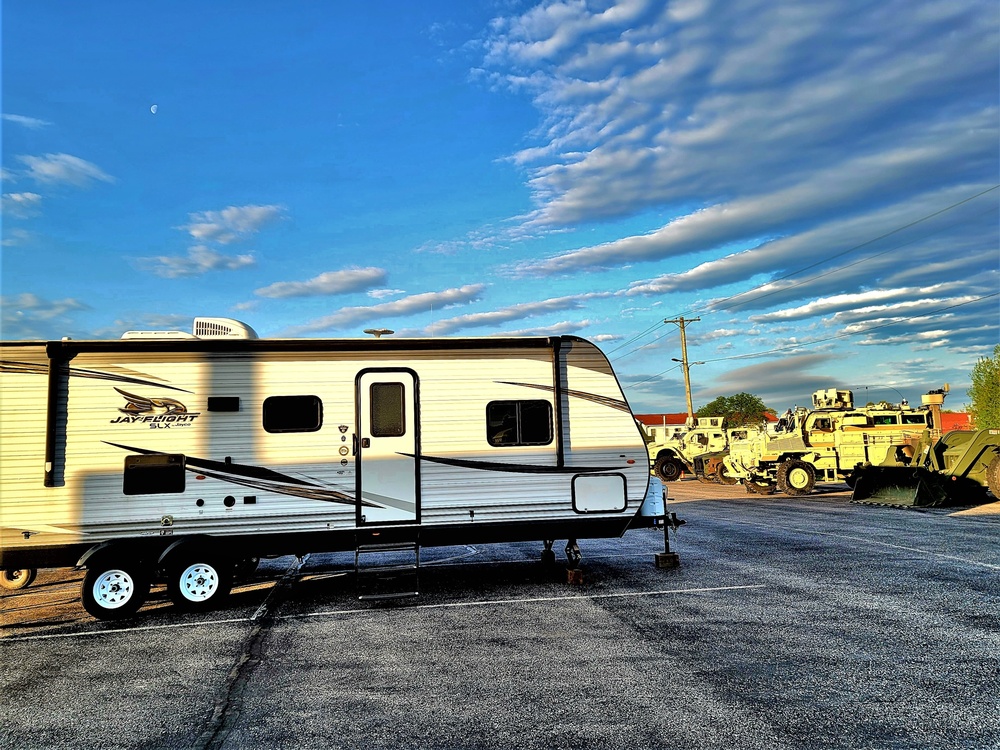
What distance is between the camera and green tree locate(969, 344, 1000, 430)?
47.9 meters

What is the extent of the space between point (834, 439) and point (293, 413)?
21294 millimetres

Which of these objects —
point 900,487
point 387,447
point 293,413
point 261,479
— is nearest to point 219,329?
point 293,413

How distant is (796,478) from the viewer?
2509cm

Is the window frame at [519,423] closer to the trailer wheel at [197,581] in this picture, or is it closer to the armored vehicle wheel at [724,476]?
the trailer wheel at [197,581]

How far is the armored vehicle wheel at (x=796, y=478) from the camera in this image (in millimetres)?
24906

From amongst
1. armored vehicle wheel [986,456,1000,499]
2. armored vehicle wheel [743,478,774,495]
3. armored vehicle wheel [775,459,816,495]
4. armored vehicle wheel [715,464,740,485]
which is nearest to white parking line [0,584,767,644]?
armored vehicle wheel [986,456,1000,499]

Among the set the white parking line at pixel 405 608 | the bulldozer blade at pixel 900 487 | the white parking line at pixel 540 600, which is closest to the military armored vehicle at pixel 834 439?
the bulldozer blade at pixel 900 487

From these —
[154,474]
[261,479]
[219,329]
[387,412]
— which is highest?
[219,329]

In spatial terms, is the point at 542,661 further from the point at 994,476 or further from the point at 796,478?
the point at 796,478

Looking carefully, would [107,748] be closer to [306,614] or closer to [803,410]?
[306,614]

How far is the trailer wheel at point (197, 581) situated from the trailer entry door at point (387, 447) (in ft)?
6.28

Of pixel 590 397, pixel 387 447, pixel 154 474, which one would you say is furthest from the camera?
pixel 590 397

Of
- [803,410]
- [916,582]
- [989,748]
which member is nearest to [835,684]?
[989,748]

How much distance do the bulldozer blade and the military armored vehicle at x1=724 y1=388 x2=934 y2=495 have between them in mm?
2418
